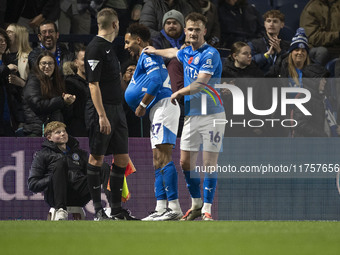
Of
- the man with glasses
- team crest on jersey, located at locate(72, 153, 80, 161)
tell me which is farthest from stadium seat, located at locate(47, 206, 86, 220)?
the man with glasses

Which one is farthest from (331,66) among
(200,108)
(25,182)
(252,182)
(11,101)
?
(25,182)

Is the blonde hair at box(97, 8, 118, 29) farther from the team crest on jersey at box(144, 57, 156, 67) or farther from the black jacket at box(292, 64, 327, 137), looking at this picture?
the black jacket at box(292, 64, 327, 137)

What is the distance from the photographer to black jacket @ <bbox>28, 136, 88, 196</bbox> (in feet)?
32.1

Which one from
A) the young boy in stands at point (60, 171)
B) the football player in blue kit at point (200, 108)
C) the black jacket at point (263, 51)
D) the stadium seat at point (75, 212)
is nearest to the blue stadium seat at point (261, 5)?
the black jacket at point (263, 51)

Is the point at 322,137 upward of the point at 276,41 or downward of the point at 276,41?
downward

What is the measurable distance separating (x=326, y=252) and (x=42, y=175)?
4743 mm

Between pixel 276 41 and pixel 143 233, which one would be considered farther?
pixel 276 41

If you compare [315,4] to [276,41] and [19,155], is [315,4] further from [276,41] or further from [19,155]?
[19,155]

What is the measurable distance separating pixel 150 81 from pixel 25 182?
2236 mm

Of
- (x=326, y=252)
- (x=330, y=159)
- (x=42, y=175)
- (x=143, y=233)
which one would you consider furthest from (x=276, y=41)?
(x=326, y=252)

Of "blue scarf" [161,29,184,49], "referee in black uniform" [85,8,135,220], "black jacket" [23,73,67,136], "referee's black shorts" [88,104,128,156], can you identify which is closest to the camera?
"referee in black uniform" [85,8,135,220]

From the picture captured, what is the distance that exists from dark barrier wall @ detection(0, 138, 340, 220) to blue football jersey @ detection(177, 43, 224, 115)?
1.09m

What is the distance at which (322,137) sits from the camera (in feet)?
33.9

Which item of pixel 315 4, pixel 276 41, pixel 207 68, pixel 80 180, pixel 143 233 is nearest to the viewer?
pixel 143 233
